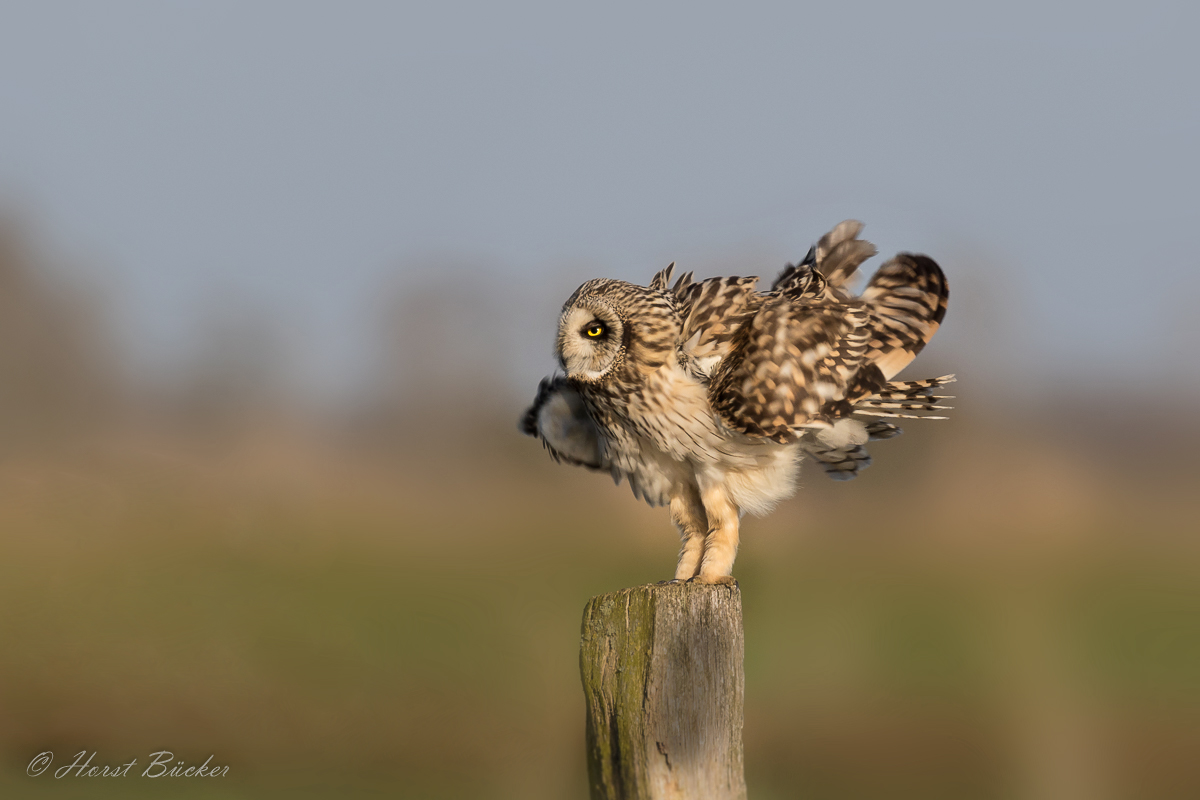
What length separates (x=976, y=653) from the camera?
7.18 meters

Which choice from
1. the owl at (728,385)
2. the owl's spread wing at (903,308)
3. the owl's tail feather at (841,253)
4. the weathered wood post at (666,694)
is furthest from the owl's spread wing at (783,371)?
the weathered wood post at (666,694)

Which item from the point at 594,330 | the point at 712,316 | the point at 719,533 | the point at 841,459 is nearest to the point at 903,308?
the point at 841,459

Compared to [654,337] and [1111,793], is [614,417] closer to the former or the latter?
[654,337]

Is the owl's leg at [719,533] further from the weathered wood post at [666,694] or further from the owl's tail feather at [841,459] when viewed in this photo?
the weathered wood post at [666,694]

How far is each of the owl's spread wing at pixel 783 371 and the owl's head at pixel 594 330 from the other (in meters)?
0.30

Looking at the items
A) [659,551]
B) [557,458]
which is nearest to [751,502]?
[557,458]

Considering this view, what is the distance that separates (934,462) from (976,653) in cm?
165

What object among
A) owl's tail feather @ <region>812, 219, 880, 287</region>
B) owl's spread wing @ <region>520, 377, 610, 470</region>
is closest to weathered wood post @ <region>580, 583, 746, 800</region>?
owl's spread wing @ <region>520, 377, 610, 470</region>

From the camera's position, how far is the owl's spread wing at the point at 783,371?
2.45 m

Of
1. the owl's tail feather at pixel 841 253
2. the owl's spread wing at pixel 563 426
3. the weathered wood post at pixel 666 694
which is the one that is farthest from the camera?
the owl's tail feather at pixel 841 253

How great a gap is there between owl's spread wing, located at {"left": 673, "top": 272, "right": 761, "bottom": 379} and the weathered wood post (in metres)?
0.77

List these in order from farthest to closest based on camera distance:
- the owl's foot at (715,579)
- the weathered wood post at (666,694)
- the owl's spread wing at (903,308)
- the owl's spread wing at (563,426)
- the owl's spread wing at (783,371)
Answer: the owl's spread wing at (563,426), the owl's spread wing at (903,308), the owl's foot at (715,579), the owl's spread wing at (783,371), the weathered wood post at (666,694)

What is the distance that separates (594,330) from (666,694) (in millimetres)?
1052

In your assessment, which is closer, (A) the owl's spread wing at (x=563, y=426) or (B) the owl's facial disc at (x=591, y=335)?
(B) the owl's facial disc at (x=591, y=335)
